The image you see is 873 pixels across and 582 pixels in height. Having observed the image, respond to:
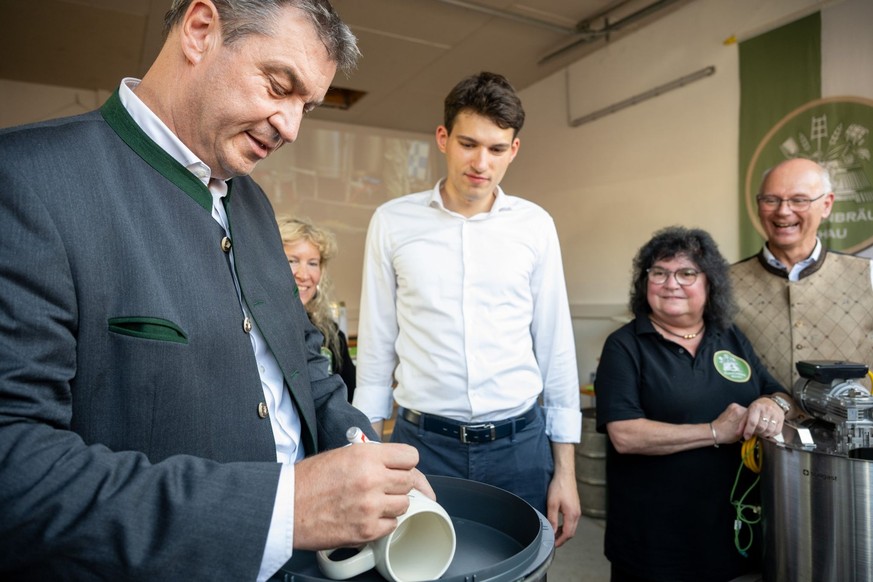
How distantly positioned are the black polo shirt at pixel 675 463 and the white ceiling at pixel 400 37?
10.1ft

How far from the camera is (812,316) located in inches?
82.9

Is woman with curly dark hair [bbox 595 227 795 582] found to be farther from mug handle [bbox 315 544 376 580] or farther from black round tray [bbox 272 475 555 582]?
mug handle [bbox 315 544 376 580]

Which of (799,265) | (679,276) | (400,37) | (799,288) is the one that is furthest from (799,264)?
(400,37)

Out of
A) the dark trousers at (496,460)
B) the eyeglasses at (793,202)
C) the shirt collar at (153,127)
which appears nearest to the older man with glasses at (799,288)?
the eyeglasses at (793,202)

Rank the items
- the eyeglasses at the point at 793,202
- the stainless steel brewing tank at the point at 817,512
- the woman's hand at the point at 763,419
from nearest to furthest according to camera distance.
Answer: the stainless steel brewing tank at the point at 817,512 < the woman's hand at the point at 763,419 < the eyeglasses at the point at 793,202

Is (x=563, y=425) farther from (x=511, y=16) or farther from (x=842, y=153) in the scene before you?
(x=511, y=16)

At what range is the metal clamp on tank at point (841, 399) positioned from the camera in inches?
52.2

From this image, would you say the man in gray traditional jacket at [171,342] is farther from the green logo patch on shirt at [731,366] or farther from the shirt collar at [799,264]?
the shirt collar at [799,264]

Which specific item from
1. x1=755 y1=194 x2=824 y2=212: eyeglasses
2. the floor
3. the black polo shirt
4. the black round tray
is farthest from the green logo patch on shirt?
the floor

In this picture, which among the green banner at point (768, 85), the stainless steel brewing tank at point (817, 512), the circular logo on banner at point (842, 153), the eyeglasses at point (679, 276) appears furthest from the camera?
the green banner at point (768, 85)

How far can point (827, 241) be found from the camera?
3287 mm

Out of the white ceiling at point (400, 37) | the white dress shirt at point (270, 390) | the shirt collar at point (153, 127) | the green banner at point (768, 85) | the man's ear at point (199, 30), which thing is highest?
the white ceiling at point (400, 37)

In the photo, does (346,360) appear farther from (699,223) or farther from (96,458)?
(699,223)

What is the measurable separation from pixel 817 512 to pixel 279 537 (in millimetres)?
1196
